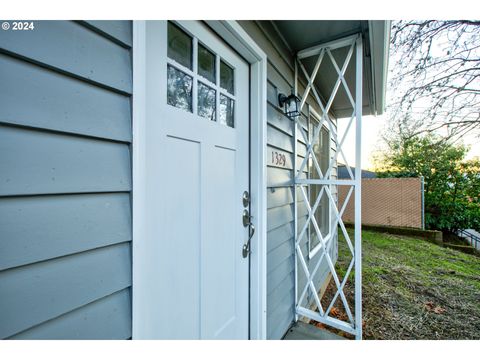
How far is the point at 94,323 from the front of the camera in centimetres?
65

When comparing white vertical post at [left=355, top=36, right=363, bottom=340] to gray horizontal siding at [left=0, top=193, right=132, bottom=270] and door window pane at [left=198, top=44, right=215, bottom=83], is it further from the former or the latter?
gray horizontal siding at [left=0, top=193, right=132, bottom=270]

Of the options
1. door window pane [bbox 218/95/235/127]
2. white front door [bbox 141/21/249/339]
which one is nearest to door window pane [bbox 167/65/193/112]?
white front door [bbox 141/21/249/339]

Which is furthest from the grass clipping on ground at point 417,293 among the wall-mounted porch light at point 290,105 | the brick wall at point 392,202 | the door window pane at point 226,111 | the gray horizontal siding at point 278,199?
the door window pane at point 226,111

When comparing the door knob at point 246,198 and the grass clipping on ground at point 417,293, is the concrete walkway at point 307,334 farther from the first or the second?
the door knob at point 246,198

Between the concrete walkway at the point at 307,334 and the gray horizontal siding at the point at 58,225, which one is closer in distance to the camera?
the gray horizontal siding at the point at 58,225

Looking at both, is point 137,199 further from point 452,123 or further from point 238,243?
point 452,123

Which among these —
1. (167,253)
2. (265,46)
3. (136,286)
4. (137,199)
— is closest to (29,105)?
(137,199)

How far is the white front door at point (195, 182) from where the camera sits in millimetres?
930

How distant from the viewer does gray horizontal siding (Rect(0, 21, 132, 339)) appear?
516mm

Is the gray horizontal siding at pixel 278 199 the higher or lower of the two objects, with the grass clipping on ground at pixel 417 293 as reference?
higher

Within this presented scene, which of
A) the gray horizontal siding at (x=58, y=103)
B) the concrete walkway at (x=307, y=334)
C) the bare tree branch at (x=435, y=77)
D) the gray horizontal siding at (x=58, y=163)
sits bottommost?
the concrete walkway at (x=307, y=334)

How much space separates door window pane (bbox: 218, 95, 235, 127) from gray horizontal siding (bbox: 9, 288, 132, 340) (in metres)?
0.95

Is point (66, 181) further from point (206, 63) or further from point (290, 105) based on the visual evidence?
point (290, 105)

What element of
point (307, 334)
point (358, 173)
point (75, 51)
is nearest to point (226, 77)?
point (75, 51)
